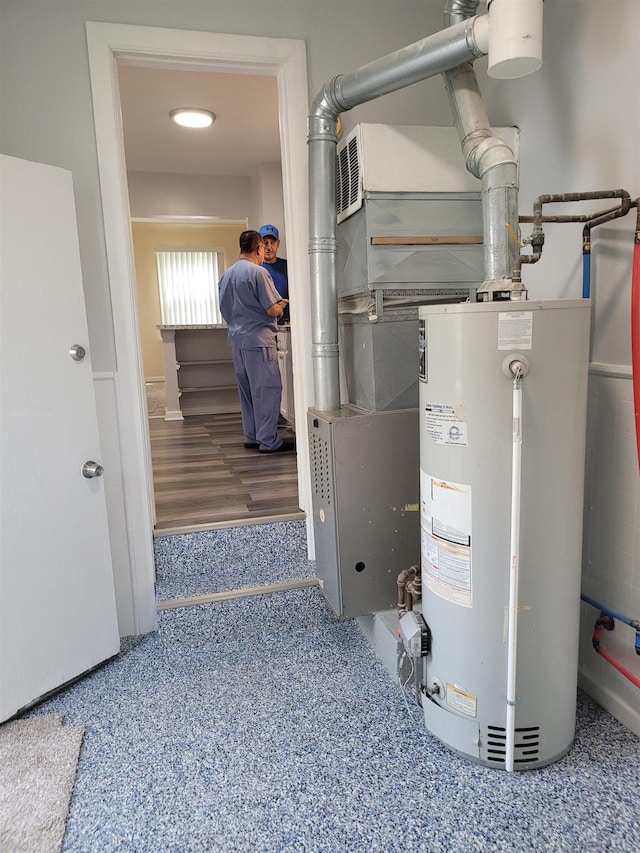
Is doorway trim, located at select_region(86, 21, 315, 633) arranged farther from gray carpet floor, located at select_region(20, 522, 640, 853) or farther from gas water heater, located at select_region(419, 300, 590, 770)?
gas water heater, located at select_region(419, 300, 590, 770)

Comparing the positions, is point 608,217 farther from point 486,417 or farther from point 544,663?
point 544,663

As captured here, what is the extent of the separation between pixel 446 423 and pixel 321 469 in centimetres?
66

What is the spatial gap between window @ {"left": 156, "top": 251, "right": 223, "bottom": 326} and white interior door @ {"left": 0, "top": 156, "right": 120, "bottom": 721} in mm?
6814

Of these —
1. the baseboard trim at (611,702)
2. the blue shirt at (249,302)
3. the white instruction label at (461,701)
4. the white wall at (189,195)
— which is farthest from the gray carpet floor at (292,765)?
the white wall at (189,195)

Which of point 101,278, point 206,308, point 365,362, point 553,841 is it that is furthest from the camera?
point 206,308

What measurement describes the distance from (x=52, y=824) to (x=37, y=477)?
102cm

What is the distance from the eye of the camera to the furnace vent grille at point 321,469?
195cm

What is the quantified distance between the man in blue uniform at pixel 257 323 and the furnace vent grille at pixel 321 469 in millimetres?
1881

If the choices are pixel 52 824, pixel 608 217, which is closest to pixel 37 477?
pixel 52 824

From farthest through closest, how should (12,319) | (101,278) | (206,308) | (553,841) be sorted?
(206,308), (101,278), (12,319), (553,841)

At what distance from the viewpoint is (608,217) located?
1525 millimetres

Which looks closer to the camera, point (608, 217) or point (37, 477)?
point (608, 217)

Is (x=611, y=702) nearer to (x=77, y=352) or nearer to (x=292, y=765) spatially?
(x=292, y=765)

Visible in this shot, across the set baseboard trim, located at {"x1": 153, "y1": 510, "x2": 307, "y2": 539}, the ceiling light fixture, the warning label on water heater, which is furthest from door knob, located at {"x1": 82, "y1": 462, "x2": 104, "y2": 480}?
the ceiling light fixture
